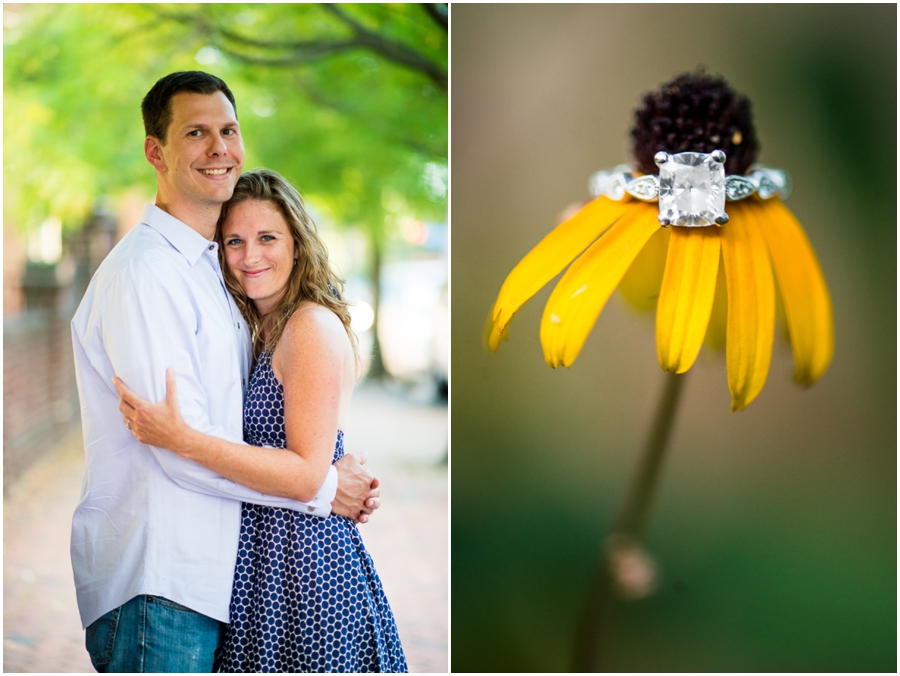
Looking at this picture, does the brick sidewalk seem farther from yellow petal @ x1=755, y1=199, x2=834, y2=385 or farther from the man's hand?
yellow petal @ x1=755, y1=199, x2=834, y2=385

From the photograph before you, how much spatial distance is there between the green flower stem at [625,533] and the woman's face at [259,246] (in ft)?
2.38

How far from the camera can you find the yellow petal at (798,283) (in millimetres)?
1248

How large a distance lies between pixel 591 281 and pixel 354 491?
0.55m

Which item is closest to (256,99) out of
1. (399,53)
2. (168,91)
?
(399,53)

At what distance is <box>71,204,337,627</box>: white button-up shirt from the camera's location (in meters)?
1.24

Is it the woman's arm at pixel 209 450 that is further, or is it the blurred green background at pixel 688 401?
the blurred green background at pixel 688 401

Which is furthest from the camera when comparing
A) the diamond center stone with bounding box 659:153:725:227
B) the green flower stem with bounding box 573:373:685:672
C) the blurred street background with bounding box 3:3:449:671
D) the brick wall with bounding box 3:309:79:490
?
the brick wall with bounding box 3:309:79:490

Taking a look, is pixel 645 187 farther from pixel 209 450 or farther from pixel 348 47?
pixel 348 47

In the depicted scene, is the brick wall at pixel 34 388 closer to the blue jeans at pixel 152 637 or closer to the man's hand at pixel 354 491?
the blue jeans at pixel 152 637

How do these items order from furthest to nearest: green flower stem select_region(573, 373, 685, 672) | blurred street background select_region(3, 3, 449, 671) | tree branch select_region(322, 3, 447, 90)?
tree branch select_region(322, 3, 447, 90)
blurred street background select_region(3, 3, 449, 671)
green flower stem select_region(573, 373, 685, 672)

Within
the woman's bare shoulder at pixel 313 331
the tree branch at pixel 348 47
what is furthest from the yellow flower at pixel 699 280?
the tree branch at pixel 348 47

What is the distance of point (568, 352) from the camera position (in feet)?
4.10

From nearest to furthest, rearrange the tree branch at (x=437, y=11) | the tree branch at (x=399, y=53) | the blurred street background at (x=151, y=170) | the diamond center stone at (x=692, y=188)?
the diamond center stone at (x=692, y=188) → the tree branch at (x=437, y=11) → the blurred street background at (x=151, y=170) → the tree branch at (x=399, y=53)

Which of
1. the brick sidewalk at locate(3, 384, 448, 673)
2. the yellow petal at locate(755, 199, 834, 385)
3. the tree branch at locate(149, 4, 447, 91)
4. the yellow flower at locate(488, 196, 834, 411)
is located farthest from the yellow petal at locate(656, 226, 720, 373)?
the tree branch at locate(149, 4, 447, 91)
